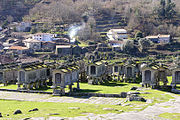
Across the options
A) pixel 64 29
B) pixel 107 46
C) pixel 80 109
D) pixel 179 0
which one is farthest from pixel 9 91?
pixel 179 0

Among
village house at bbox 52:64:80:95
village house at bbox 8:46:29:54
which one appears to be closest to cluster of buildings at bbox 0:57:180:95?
village house at bbox 52:64:80:95

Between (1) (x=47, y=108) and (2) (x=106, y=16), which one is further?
(2) (x=106, y=16)

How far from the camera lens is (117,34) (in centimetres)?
13988

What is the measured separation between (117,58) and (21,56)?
32.5 meters

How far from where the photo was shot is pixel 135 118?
3472 cm

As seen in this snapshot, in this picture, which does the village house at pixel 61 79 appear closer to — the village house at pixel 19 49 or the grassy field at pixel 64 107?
the grassy field at pixel 64 107

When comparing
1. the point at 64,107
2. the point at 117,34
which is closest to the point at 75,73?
the point at 64,107

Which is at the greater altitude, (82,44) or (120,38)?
(120,38)

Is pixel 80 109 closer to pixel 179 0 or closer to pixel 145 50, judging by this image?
pixel 145 50

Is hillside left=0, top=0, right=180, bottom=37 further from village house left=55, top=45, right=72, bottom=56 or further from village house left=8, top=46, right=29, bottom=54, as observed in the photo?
village house left=8, top=46, right=29, bottom=54

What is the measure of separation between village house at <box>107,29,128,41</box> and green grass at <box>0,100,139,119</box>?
309ft

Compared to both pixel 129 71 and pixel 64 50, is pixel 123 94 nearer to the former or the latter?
pixel 129 71

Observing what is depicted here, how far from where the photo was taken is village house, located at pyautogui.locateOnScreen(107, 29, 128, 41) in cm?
13891

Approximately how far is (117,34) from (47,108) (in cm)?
10113
